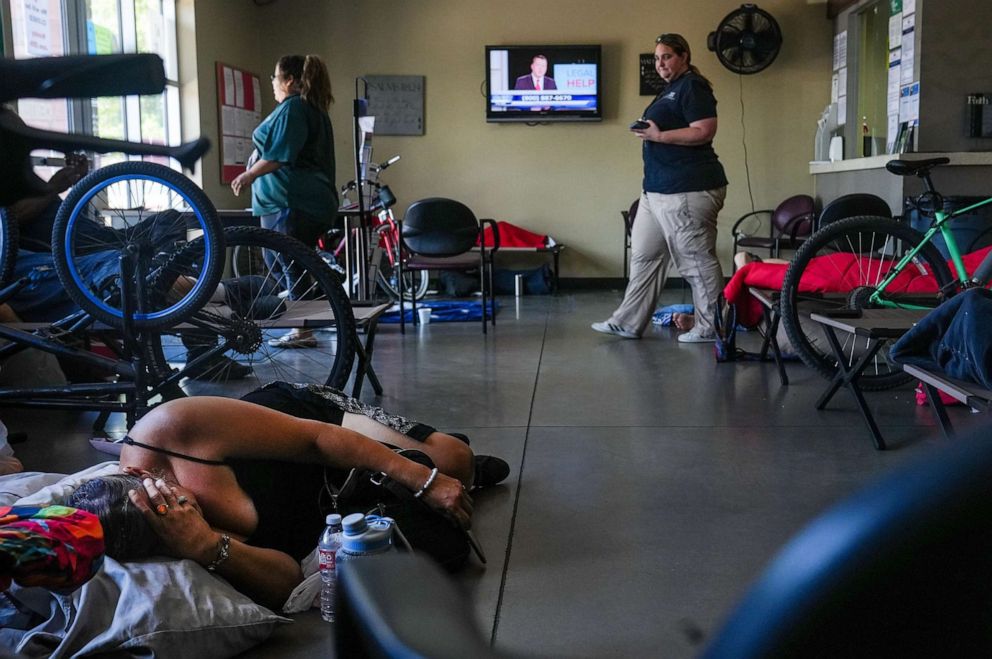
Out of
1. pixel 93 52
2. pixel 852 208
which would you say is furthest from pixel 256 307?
pixel 852 208

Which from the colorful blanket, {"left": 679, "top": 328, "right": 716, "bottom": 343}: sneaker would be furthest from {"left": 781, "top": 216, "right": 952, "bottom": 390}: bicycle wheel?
the colorful blanket

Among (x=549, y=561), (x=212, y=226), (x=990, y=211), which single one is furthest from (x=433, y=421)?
(x=990, y=211)

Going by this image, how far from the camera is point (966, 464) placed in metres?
0.34

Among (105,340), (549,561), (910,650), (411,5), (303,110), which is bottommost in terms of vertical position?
(549,561)

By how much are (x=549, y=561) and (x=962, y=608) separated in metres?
1.94

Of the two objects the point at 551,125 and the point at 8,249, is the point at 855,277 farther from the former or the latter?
the point at 551,125

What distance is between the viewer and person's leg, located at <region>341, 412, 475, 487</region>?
253 cm

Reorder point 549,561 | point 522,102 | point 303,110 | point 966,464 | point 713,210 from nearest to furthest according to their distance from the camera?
point 966,464, point 549,561, point 303,110, point 713,210, point 522,102

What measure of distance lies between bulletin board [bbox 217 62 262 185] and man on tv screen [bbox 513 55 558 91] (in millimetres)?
2374

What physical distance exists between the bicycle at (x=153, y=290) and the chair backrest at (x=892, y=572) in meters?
2.80

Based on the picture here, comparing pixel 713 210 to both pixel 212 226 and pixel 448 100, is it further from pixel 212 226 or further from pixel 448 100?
pixel 448 100

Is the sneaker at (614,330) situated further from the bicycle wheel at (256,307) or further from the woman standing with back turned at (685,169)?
the bicycle wheel at (256,307)

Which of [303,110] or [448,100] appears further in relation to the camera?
[448,100]

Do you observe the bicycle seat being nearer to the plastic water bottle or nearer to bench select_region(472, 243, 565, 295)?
the plastic water bottle
